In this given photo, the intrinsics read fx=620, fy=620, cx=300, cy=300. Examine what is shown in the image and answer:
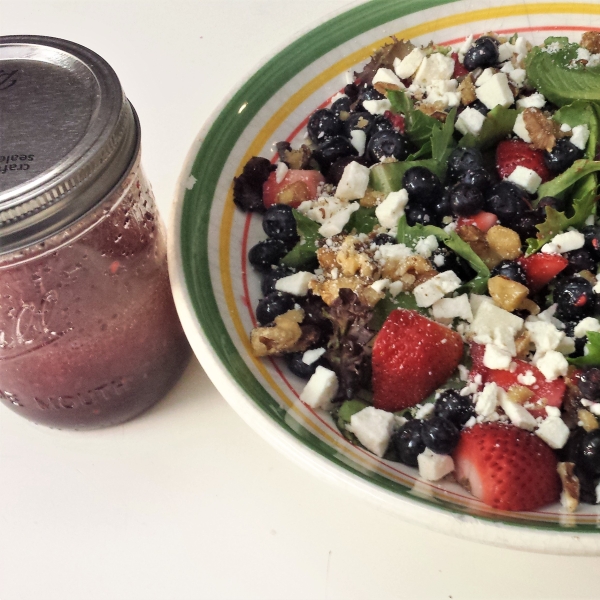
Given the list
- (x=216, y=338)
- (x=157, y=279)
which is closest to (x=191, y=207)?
(x=157, y=279)

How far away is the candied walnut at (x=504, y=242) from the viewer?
3.01 feet

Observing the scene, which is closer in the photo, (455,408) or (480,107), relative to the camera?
(455,408)

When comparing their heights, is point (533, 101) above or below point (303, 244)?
above

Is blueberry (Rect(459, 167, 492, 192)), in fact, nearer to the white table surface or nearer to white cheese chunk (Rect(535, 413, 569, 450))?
white cheese chunk (Rect(535, 413, 569, 450))

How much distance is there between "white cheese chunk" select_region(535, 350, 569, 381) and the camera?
0.79 m

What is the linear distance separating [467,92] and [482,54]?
0.30 ft

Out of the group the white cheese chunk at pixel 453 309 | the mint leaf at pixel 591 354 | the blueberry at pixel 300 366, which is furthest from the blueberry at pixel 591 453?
the blueberry at pixel 300 366

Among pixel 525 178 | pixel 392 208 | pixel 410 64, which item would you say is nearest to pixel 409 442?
pixel 392 208

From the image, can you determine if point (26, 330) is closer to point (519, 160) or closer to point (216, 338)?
point (216, 338)

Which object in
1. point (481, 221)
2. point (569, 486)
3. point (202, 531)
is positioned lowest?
point (202, 531)

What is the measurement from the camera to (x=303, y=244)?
3.11 feet

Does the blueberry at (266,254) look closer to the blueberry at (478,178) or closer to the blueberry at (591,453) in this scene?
the blueberry at (478,178)

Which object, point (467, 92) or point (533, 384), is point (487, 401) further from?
point (467, 92)

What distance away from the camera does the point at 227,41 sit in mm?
1635
